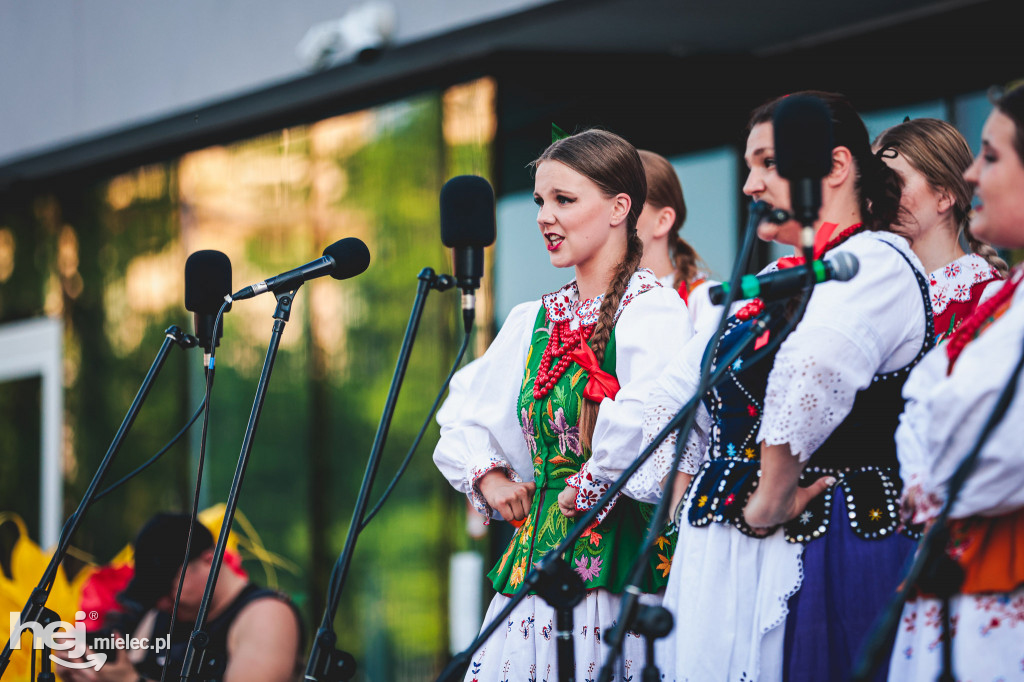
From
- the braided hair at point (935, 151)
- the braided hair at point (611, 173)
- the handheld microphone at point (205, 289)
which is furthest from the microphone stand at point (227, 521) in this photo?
the braided hair at point (935, 151)

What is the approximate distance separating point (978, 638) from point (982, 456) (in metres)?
0.29

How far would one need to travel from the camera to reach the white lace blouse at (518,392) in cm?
241

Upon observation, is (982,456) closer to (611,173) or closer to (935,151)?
(611,173)

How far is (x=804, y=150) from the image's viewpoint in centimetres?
186

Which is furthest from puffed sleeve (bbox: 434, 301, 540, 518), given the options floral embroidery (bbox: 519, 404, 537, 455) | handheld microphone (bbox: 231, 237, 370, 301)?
handheld microphone (bbox: 231, 237, 370, 301)

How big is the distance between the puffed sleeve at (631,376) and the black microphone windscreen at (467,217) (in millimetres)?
448

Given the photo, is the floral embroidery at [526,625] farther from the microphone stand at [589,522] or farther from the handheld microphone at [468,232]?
the handheld microphone at [468,232]

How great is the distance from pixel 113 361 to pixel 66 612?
3.19 meters

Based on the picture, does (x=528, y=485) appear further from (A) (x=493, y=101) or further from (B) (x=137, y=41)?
(B) (x=137, y=41)

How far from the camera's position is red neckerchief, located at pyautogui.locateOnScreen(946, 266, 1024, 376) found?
6.19ft

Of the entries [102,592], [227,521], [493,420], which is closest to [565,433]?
[493,420]

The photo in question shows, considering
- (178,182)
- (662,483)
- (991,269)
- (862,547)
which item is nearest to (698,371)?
(662,483)

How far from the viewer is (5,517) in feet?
25.9

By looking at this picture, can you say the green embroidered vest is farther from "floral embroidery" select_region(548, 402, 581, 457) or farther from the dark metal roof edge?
the dark metal roof edge
